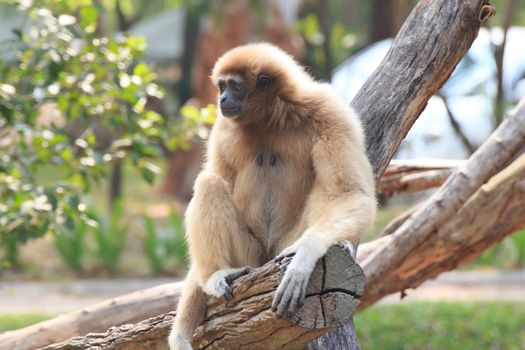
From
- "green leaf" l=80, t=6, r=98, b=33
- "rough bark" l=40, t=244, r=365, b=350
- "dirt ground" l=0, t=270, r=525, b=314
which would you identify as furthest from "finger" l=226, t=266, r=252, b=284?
"dirt ground" l=0, t=270, r=525, b=314

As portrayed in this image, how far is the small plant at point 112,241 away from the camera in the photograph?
1259 centimetres

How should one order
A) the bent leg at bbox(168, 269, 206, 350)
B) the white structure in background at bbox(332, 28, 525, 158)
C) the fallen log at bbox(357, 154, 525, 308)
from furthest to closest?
the white structure in background at bbox(332, 28, 525, 158)
the fallen log at bbox(357, 154, 525, 308)
the bent leg at bbox(168, 269, 206, 350)

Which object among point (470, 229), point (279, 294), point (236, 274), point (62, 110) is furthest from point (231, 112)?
point (470, 229)

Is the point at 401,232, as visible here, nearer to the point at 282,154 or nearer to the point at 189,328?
the point at 282,154

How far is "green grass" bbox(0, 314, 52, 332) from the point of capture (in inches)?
356

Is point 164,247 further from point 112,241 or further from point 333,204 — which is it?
point 333,204

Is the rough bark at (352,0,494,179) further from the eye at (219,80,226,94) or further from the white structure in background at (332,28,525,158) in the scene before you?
the white structure in background at (332,28,525,158)

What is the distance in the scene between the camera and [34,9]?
647 cm

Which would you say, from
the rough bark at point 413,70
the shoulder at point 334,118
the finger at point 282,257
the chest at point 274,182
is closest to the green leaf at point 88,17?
the chest at point 274,182

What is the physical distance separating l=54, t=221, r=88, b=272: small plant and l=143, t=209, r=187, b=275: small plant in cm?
99

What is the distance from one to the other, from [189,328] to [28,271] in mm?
9036

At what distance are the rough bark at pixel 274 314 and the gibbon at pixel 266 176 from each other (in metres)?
0.15

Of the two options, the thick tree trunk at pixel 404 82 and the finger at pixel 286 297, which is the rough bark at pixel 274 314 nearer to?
the finger at pixel 286 297

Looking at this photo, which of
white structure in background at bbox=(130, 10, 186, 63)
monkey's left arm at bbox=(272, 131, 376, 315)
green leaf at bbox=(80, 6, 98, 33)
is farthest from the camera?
white structure in background at bbox=(130, 10, 186, 63)
